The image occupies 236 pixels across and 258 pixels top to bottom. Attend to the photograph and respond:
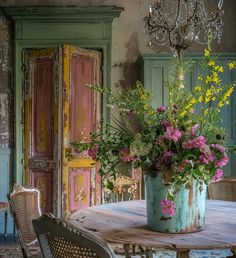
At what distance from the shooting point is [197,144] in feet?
7.44

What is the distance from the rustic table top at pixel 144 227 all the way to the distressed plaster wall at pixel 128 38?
3056 mm

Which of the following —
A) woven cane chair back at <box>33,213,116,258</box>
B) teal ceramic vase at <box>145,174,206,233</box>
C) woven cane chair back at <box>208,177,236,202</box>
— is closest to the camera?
woven cane chair back at <box>33,213,116,258</box>

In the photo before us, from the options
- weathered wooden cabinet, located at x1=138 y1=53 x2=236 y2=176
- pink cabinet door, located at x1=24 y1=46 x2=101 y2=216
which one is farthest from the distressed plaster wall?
weathered wooden cabinet, located at x1=138 y1=53 x2=236 y2=176

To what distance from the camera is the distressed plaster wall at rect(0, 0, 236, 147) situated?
603 centimetres

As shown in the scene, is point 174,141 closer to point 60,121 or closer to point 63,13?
point 60,121

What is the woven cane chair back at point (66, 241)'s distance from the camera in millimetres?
1672

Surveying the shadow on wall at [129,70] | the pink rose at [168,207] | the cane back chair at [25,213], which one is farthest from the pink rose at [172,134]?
the shadow on wall at [129,70]

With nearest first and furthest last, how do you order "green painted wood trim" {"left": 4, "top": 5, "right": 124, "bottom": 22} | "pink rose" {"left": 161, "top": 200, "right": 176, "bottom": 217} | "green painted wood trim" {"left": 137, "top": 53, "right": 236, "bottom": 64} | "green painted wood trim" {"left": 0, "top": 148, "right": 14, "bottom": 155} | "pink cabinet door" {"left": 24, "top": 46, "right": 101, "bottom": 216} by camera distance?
"pink rose" {"left": 161, "top": 200, "right": 176, "bottom": 217} → "pink cabinet door" {"left": 24, "top": 46, "right": 101, "bottom": 216} → "green painted wood trim" {"left": 137, "top": 53, "right": 236, "bottom": 64} → "green painted wood trim" {"left": 4, "top": 5, "right": 124, "bottom": 22} → "green painted wood trim" {"left": 0, "top": 148, "right": 14, "bottom": 155}

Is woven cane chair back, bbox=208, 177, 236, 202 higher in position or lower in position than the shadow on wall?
lower

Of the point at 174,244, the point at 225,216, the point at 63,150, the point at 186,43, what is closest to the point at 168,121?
the point at 174,244

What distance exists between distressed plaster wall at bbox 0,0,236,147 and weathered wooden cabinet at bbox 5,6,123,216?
0.15 metres

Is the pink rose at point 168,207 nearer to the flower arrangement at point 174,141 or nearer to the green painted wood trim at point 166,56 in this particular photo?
the flower arrangement at point 174,141

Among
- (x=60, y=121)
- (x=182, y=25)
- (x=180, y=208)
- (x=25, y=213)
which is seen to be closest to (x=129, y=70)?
(x=60, y=121)

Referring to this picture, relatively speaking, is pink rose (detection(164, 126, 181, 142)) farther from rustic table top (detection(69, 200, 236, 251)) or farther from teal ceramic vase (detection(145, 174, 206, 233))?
rustic table top (detection(69, 200, 236, 251))
